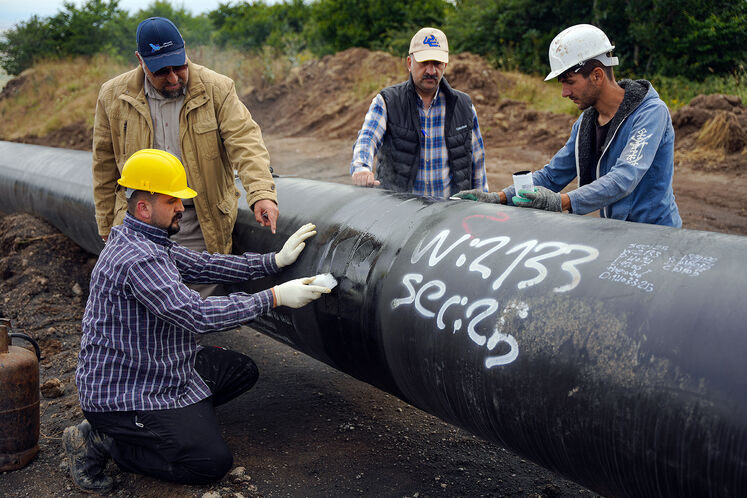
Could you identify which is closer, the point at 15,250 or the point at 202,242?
the point at 202,242

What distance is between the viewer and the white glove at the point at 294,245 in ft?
9.61

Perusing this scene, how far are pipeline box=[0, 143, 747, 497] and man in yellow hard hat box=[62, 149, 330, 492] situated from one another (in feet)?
1.12

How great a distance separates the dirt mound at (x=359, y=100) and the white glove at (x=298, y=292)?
29.6ft

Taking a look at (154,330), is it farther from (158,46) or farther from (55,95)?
(55,95)

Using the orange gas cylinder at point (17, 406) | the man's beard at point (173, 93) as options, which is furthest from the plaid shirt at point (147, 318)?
the man's beard at point (173, 93)

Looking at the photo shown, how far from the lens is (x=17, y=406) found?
10.4 ft

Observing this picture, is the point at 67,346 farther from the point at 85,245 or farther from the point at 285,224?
the point at 285,224

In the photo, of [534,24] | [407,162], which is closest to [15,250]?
[407,162]

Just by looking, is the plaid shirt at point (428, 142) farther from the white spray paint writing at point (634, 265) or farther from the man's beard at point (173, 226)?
the white spray paint writing at point (634, 265)

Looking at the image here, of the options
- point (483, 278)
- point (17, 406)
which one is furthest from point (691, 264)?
point (17, 406)

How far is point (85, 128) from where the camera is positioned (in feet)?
51.5

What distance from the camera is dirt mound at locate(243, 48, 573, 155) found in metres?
11.8

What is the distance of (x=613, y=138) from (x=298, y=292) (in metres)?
1.55

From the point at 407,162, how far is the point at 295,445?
1817 mm
